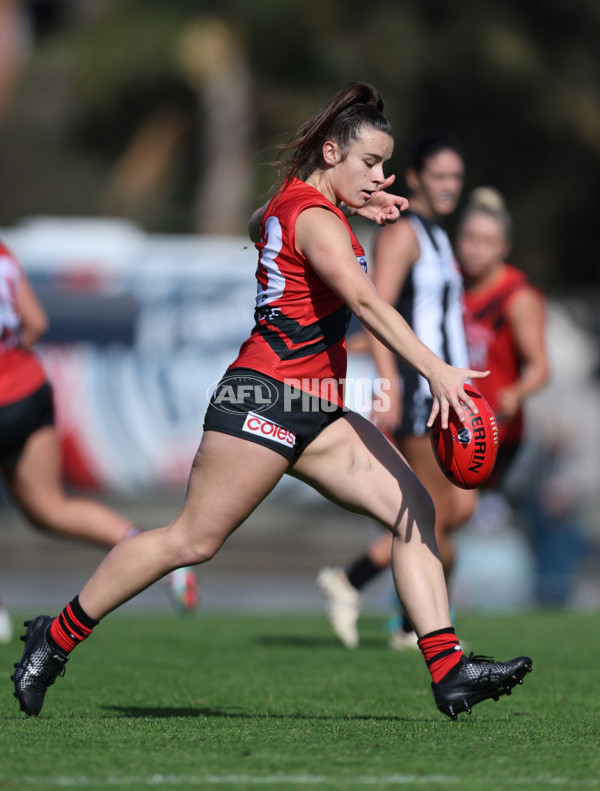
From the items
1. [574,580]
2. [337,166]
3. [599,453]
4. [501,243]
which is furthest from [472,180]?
[337,166]

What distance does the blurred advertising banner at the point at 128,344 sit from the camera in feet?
66.9

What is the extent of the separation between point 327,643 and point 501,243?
2462 mm

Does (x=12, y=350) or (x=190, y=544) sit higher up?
(x=190, y=544)

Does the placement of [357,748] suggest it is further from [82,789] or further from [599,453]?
[599,453]

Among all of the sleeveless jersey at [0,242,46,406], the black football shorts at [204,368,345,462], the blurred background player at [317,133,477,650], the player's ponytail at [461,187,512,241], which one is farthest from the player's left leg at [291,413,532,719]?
the player's ponytail at [461,187,512,241]

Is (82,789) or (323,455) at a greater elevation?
(323,455)

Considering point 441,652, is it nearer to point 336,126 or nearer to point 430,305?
point 336,126

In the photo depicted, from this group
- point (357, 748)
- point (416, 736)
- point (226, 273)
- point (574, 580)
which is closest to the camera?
point (357, 748)

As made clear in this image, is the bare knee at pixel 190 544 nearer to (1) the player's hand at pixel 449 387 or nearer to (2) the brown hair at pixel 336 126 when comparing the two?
(1) the player's hand at pixel 449 387

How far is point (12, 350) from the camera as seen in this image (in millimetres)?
6660

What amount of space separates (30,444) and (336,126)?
2719 millimetres

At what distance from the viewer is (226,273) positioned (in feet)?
68.2

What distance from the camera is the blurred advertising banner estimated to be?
20.4 meters

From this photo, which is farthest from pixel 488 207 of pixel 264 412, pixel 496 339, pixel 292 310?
pixel 264 412
